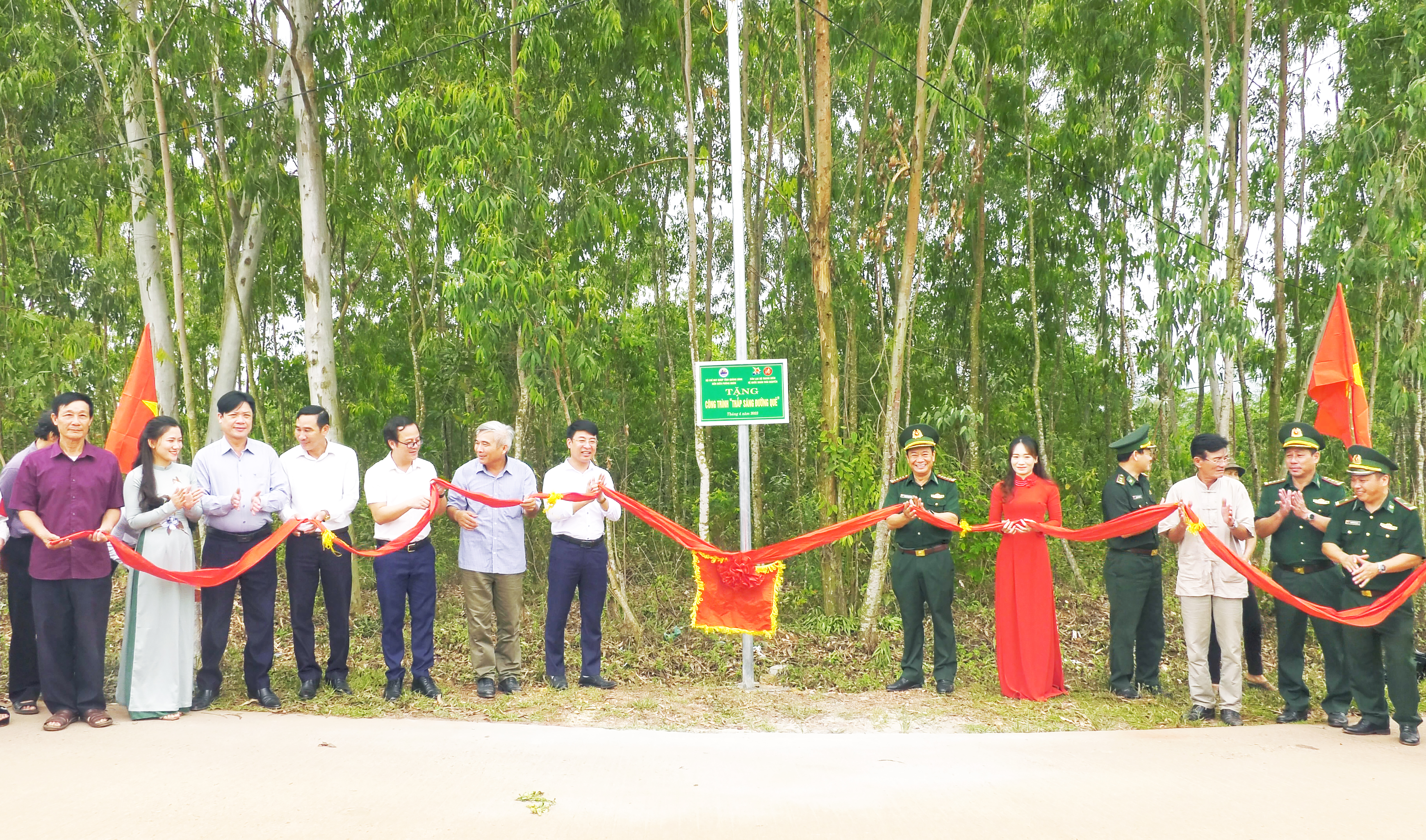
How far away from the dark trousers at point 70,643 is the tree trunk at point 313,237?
10.9 feet

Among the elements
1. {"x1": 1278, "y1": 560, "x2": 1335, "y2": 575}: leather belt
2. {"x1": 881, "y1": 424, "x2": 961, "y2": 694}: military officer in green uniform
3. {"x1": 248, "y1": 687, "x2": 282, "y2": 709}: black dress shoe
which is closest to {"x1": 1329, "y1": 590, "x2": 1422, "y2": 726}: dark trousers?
{"x1": 1278, "y1": 560, "x2": 1335, "y2": 575}: leather belt

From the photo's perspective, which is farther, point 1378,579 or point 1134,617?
point 1134,617

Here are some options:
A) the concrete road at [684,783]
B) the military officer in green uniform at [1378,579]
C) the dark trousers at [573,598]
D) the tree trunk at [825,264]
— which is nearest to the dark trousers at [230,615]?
the concrete road at [684,783]

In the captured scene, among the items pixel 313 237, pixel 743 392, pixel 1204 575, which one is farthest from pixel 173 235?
pixel 1204 575

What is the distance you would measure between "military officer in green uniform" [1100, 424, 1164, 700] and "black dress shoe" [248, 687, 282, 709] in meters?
5.26

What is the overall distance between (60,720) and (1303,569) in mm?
7138

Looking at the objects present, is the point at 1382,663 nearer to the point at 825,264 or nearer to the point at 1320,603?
the point at 1320,603

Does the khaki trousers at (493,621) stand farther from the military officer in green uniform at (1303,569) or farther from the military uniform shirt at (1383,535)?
the military uniform shirt at (1383,535)

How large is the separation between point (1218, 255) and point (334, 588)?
8384mm

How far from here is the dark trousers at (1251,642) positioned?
22.5ft

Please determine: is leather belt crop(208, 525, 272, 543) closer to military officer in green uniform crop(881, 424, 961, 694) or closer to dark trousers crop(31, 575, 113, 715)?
dark trousers crop(31, 575, 113, 715)

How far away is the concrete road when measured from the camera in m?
3.93

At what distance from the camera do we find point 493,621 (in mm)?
6574

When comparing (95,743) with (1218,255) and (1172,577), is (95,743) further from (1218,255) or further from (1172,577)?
(1172,577)
